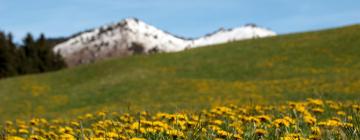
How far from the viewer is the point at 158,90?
103 feet

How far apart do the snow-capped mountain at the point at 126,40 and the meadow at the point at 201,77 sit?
296ft

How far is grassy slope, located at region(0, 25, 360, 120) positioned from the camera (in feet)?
90.9

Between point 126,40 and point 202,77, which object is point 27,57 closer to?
point 202,77

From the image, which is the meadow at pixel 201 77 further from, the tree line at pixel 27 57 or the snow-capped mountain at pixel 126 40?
the snow-capped mountain at pixel 126 40

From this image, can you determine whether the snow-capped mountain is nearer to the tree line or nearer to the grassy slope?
the tree line

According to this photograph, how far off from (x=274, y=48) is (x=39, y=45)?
52046mm

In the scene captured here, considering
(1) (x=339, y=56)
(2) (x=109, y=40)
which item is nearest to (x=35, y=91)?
(1) (x=339, y=56)

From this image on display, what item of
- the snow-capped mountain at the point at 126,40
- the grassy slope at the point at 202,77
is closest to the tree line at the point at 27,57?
the grassy slope at the point at 202,77

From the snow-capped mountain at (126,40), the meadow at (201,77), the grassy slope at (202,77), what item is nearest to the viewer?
the meadow at (201,77)

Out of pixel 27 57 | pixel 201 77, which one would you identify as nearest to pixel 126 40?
pixel 27 57

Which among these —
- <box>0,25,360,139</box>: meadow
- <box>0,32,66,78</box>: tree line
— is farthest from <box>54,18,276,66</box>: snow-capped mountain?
<box>0,25,360,139</box>: meadow

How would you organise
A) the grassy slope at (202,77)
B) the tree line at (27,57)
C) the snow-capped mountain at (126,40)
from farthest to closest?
the snow-capped mountain at (126,40) → the tree line at (27,57) → the grassy slope at (202,77)

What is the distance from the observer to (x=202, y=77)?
1385 inches

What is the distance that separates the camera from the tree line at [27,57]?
249 ft
